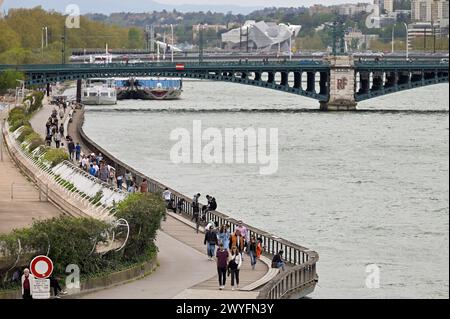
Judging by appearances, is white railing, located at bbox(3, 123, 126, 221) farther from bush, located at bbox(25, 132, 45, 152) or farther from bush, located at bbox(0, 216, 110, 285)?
bush, located at bbox(0, 216, 110, 285)

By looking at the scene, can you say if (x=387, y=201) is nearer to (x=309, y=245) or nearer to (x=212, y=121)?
(x=309, y=245)

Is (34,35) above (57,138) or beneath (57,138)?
beneath

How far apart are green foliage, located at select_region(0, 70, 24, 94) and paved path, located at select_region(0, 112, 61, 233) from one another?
2084 inches

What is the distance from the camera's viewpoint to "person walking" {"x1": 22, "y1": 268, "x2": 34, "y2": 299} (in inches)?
763

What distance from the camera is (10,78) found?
10038cm

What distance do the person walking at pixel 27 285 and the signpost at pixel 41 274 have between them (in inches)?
4.1

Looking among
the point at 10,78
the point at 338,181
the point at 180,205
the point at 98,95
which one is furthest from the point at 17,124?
the point at 98,95

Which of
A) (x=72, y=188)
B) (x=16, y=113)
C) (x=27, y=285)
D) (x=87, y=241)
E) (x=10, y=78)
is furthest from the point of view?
(x=10, y=78)

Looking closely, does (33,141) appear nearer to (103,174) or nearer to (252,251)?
(103,174)

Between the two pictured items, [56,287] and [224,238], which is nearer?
[56,287]

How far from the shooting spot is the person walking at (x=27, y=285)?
1938cm

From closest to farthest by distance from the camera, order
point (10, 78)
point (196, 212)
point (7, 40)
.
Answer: point (196, 212) < point (10, 78) < point (7, 40)

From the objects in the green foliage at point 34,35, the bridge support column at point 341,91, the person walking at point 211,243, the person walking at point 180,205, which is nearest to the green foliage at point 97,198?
the person walking at point 180,205

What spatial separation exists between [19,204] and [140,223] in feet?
41.9
